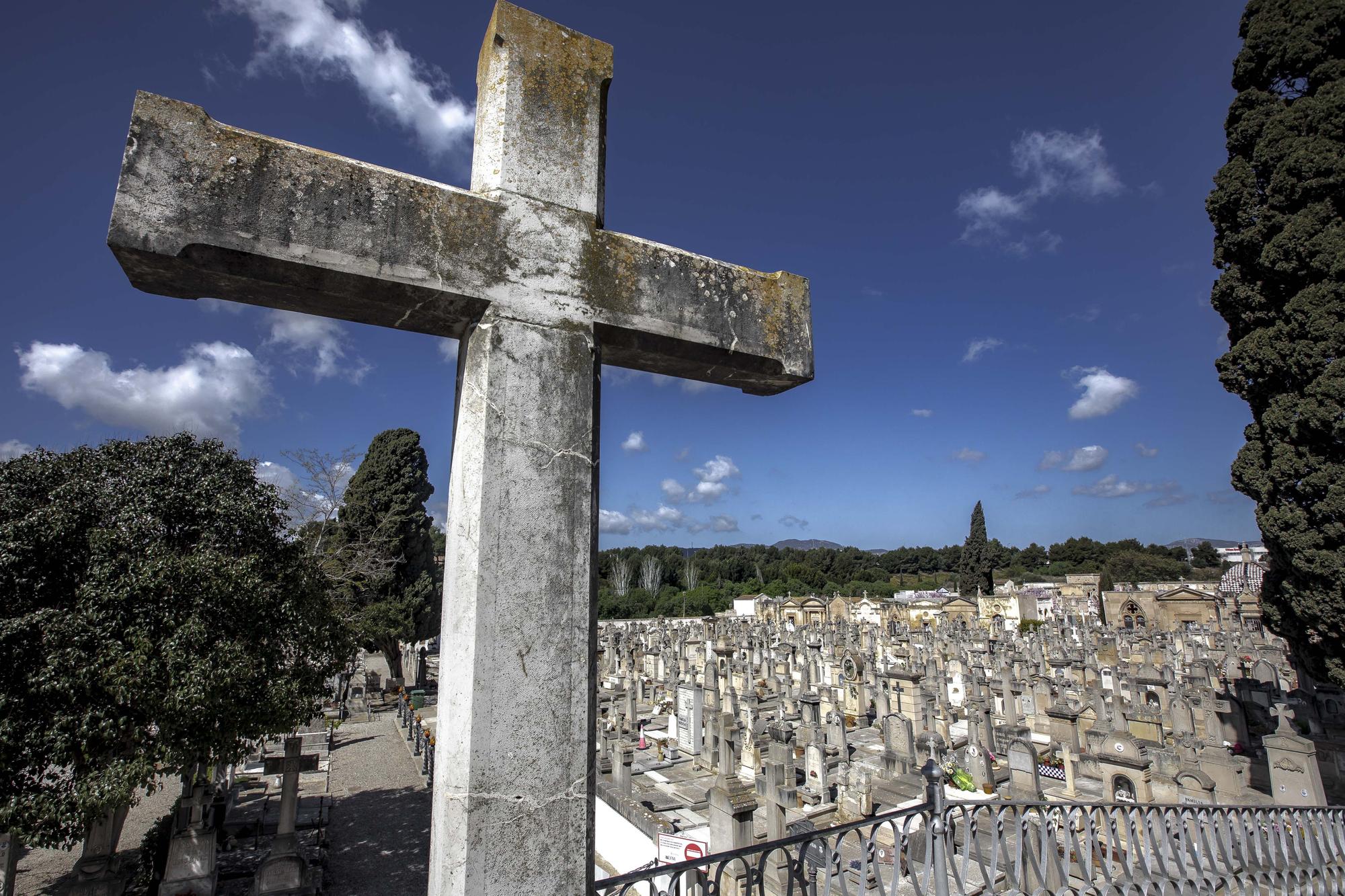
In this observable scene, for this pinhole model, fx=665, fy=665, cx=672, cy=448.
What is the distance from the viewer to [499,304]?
220 centimetres

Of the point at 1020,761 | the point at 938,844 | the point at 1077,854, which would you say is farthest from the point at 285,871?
the point at 1020,761

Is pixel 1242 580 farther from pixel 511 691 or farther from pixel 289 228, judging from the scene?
pixel 289 228

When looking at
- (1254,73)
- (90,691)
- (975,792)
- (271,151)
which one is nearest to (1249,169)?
(1254,73)

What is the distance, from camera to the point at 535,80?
2.44 m

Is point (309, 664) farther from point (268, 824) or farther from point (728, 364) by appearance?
point (728, 364)

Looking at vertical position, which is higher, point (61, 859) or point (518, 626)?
point (518, 626)

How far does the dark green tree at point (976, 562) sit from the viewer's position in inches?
2731

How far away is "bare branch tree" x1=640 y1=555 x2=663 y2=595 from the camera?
8375 cm

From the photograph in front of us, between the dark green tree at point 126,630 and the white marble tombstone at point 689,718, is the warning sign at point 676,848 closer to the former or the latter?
the dark green tree at point 126,630

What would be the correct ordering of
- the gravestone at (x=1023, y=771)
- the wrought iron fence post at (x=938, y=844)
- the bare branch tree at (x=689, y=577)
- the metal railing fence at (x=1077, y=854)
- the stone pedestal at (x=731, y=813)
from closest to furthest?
the metal railing fence at (x=1077, y=854), the wrought iron fence post at (x=938, y=844), the stone pedestal at (x=731, y=813), the gravestone at (x=1023, y=771), the bare branch tree at (x=689, y=577)

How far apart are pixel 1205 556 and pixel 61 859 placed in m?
118

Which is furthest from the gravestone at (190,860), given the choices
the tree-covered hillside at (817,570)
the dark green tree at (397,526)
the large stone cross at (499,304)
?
the tree-covered hillside at (817,570)

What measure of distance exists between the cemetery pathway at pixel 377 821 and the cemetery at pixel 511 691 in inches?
3.7

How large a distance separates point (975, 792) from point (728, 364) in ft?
50.1
